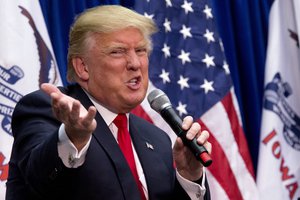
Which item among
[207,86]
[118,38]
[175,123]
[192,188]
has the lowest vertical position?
[207,86]

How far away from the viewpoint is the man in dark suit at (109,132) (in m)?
1.84

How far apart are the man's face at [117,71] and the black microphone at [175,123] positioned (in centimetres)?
6

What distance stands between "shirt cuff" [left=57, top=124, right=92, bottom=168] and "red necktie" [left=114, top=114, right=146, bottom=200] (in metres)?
0.31

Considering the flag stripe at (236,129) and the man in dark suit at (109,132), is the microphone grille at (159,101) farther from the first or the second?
the flag stripe at (236,129)

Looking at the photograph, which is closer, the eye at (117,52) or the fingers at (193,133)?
the fingers at (193,133)

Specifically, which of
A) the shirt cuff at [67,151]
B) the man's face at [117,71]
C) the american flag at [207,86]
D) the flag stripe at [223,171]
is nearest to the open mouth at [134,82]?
the man's face at [117,71]

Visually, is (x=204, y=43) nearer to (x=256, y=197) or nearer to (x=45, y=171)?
(x=256, y=197)

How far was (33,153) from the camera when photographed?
69.6 inches

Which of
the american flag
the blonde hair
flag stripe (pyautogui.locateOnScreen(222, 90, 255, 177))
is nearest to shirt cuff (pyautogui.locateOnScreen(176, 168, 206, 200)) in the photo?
the blonde hair

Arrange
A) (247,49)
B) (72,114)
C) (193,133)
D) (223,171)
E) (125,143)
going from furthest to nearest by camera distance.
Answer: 1. (247,49)
2. (223,171)
3. (125,143)
4. (193,133)
5. (72,114)

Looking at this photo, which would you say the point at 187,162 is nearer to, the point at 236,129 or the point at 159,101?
the point at 159,101

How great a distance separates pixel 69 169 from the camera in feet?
5.59

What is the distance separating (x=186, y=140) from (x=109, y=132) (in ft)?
0.86

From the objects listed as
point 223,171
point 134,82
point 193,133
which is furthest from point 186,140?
point 223,171
